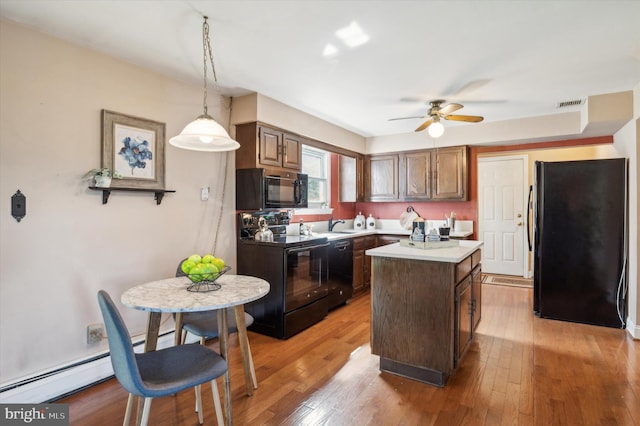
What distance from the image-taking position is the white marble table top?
62.3 inches

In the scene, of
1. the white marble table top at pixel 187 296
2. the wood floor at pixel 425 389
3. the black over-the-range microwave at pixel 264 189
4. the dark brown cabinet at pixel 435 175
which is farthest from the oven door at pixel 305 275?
the dark brown cabinet at pixel 435 175

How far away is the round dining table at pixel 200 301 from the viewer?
1597mm

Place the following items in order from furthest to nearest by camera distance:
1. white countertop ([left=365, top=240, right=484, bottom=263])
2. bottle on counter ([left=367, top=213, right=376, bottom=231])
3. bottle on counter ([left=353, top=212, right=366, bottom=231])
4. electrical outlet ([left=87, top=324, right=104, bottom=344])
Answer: bottle on counter ([left=367, top=213, right=376, bottom=231]) < bottle on counter ([left=353, top=212, right=366, bottom=231]) < electrical outlet ([left=87, top=324, right=104, bottom=344]) < white countertop ([left=365, top=240, right=484, bottom=263])

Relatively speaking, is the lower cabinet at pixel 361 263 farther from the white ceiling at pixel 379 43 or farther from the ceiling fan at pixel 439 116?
the white ceiling at pixel 379 43

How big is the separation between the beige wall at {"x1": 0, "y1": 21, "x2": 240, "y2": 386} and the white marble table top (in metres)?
0.73

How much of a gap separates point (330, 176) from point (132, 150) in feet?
10.1

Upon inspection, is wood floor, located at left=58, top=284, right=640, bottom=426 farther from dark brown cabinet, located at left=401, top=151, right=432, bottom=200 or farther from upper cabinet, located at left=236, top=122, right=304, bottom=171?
dark brown cabinet, located at left=401, top=151, right=432, bottom=200

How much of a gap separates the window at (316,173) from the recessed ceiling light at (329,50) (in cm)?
228

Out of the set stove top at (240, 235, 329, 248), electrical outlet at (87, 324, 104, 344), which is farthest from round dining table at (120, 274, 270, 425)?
stove top at (240, 235, 329, 248)

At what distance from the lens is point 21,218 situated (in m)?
2.07

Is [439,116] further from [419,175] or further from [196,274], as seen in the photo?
[196,274]

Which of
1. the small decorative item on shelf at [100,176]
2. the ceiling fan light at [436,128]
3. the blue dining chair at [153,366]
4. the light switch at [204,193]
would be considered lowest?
the blue dining chair at [153,366]

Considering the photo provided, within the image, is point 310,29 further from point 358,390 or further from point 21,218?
point 358,390

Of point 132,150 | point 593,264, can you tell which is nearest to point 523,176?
point 593,264
